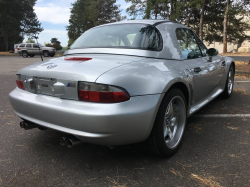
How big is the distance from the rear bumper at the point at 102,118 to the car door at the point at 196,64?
0.98m

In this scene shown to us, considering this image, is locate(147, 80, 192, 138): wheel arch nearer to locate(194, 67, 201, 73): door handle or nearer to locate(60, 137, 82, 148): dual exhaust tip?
locate(194, 67, 201, 73): door handle

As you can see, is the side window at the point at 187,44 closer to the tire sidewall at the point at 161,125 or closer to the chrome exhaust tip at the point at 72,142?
the tire sidewall at the point at 161,125

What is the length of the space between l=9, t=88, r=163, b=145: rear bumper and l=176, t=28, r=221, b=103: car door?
979 mm

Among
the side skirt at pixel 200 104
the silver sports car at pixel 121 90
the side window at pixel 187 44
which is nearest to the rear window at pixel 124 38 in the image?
the silver sports car at pixel 121 90

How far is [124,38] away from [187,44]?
93 cm

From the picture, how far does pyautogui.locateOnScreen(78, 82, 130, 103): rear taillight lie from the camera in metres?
1.74

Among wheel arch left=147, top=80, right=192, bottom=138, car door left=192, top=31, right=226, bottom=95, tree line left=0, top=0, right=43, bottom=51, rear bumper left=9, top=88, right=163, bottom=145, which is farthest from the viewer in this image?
tree line left=0, top=0, right=43, bottom=51

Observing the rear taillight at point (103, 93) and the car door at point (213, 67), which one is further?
the car door at point (213, 67)

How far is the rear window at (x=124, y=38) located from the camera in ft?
7.98

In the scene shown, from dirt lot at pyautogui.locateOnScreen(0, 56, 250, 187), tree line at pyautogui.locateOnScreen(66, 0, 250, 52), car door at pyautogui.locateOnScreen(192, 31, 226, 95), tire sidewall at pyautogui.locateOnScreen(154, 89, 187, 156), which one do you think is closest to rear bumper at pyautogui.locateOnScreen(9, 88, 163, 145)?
tire sidewall at pyautogui.locateOnScreen(154, 89, 187, 156)

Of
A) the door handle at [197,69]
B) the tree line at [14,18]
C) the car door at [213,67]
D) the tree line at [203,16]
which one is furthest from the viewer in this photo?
the tree line at [14,18]

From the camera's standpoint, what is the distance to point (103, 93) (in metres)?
1.74

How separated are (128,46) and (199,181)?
61.0 inches

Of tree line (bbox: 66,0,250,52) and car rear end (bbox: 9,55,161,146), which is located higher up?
tree line (bbox: 66,0,250,52)
